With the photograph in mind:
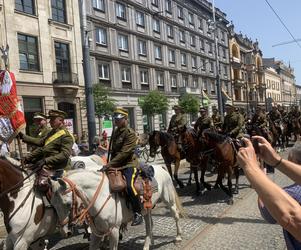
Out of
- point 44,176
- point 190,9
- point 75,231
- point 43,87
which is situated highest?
point 190,9

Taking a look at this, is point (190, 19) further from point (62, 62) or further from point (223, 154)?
point (223, 154)

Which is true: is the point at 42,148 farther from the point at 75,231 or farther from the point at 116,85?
the point at 116,85

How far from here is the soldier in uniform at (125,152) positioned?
6121 mm

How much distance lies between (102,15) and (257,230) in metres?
28.6

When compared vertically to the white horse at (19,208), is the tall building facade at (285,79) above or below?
above

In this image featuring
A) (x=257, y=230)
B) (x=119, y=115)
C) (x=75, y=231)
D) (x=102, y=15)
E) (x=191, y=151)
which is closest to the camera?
(x=119, y=115)

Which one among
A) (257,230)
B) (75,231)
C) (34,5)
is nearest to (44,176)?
(75,231)

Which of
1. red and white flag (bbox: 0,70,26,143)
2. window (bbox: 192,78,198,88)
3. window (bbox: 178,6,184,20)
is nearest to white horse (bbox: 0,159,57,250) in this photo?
red and white flag (bbox: 0,70,26,143)

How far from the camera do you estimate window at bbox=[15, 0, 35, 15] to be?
983 inches

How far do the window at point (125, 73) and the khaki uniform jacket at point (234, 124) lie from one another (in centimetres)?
2347

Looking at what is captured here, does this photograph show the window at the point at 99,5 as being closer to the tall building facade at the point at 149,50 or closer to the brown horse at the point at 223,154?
the tall building facade at the point at 149,50

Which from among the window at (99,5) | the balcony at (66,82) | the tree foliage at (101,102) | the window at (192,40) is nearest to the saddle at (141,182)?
the tree foliage at (101,102)

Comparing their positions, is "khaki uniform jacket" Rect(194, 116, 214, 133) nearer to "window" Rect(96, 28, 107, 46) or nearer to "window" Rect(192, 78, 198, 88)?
"window" Rect(96, 28, 107, 46)

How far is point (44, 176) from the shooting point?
5.86 metres
